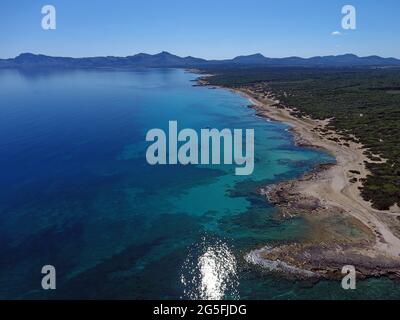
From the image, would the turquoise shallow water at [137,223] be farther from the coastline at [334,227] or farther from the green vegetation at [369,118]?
the green vegetation at [369,118]

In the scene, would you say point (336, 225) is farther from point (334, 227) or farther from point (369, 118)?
point (369, 118)

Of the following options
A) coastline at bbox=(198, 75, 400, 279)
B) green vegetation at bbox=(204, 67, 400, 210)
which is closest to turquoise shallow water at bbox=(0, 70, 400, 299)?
coastline at bbox=(198, 75, 400, 279)

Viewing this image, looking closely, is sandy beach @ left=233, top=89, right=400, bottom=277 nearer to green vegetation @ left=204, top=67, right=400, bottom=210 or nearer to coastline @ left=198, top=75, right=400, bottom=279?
coastline @ left=198, top=75, right=400, bottom=279

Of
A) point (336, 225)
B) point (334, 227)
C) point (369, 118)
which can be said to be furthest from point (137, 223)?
point (369, 118)

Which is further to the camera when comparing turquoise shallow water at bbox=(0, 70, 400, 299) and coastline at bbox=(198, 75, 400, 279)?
coastline at bbox=(198, 75, 400, 279)

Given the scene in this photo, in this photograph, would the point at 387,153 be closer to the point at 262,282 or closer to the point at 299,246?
the point at 299,246

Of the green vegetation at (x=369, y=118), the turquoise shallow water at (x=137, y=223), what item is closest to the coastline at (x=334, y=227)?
the turquoise shallow water at (x=137, y=223)

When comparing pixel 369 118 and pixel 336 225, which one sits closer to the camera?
pixel 336 225

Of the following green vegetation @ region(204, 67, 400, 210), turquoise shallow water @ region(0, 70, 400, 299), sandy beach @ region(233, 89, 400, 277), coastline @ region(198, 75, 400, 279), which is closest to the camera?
turquoise shallow water @ region(0, 70, 400, 299)
